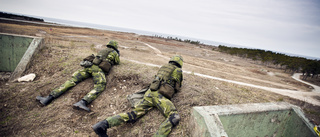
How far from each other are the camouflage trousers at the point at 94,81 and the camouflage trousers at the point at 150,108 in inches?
57.0

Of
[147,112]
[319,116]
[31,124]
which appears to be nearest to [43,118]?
[31,124]

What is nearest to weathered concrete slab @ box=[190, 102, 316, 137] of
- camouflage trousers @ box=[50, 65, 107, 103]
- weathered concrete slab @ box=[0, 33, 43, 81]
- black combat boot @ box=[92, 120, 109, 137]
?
black combat boot @ box=[92, 120, 109, 137]

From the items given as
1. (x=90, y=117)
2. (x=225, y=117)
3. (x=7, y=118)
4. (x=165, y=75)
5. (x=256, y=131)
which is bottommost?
(x=7, y=118)

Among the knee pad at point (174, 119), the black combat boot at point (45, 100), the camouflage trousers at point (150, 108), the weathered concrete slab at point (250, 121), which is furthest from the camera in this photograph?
the black combat boot at point (45, 100)

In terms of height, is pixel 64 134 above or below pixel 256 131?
below

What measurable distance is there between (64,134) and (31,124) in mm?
938

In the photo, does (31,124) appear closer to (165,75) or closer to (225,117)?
(165,75)

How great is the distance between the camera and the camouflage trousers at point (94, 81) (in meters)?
3.97

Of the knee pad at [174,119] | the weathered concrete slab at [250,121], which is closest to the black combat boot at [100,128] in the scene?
the knee pad at [174,119]

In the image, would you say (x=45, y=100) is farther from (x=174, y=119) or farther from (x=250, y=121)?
(x=250, y=121)

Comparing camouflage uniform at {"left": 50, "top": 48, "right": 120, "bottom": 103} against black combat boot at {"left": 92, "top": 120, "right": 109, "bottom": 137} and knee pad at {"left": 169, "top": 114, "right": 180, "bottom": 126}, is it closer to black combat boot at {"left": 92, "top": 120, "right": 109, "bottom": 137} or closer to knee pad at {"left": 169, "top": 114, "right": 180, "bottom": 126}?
black combat boot at {"left": 92, "top": 120, "right": 109, "bottom": 137}

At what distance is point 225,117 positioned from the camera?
2.34 metres

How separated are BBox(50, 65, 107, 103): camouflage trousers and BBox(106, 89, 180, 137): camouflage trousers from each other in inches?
57.0

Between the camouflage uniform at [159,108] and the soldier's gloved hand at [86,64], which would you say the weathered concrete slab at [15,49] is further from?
the camouflage uniform at [159,108]
